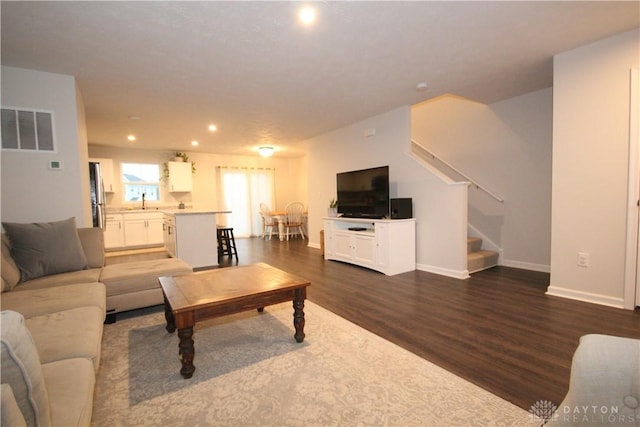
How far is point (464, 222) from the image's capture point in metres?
3.87

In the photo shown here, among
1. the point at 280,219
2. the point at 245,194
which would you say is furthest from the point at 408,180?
the point at 245,194

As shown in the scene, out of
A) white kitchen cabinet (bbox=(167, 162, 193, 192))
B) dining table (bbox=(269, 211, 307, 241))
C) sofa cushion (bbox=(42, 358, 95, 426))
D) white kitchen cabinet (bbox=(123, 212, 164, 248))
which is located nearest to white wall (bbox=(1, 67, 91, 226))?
sofa cushion (bbox=(42, 358, 95, 426))

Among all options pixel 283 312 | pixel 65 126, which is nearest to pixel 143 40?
pixel 65 126

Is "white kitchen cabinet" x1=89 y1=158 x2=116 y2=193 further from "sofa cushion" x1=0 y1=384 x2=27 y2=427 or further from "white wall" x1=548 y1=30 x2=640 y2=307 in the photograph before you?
"white wall" x1=548 y1=30 x2=640 y2=307

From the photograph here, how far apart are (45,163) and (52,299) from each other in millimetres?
1923

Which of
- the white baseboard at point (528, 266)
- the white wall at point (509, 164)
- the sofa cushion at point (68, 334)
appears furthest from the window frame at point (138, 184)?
the white baseboard at point (528, 266)

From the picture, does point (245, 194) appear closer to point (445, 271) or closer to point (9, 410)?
point (445, 271)

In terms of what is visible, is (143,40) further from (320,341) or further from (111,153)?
(111,153)

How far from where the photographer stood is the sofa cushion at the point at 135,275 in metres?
2.60

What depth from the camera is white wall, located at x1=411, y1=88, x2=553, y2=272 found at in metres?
4.09

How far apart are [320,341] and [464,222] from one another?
2681mm

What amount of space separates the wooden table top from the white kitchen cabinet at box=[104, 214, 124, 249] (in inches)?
205

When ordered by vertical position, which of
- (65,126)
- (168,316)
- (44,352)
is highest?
(65,126)

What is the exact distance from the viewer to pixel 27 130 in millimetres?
3014
